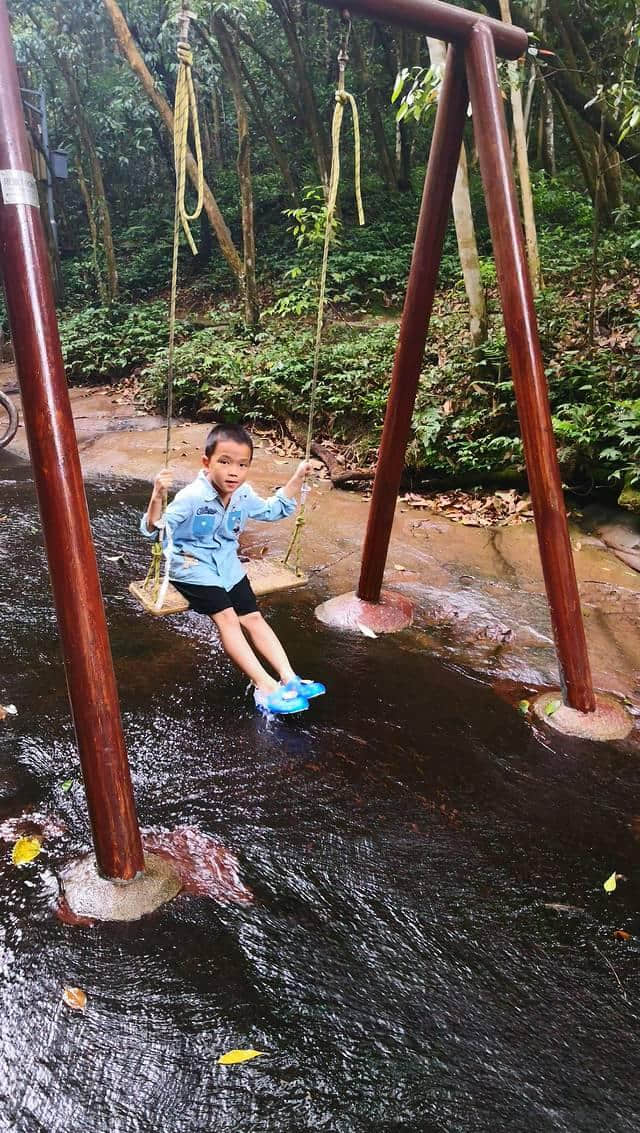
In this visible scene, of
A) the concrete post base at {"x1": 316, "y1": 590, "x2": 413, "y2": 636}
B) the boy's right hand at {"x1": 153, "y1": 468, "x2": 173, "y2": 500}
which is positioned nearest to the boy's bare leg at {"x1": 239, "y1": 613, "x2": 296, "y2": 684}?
the boy's right hand at {"x1": 153, "y1": 468, "x2": 173, "y2": 500}

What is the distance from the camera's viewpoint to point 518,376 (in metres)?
3.16

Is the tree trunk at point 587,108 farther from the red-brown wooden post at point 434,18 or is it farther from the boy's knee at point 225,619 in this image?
the boy's knee at point 225,619

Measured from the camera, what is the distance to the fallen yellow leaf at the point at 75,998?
1808 millimetres

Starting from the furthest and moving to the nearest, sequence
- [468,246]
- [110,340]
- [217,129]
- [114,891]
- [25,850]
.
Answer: [217,129], [110,340], [468,246], [25,850], [114,891]

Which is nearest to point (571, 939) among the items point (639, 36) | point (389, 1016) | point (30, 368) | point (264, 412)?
point (389, 1016)

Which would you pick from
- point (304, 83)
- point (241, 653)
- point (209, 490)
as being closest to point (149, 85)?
point (304, 83)

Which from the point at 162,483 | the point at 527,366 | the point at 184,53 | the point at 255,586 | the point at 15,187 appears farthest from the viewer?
the point at 255,586

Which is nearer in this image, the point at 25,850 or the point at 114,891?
the point at 114,891

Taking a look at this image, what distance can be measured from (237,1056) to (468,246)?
6.99m

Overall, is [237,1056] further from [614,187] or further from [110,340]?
[614,187]

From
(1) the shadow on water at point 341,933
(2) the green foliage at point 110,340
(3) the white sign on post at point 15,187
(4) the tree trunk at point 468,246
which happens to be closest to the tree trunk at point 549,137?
(2) the green foliage at point 110,340

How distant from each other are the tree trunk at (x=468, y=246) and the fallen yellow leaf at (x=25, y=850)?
6443 millimetres

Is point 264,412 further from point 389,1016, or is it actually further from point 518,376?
point 389,1016

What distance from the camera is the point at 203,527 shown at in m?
3.15
